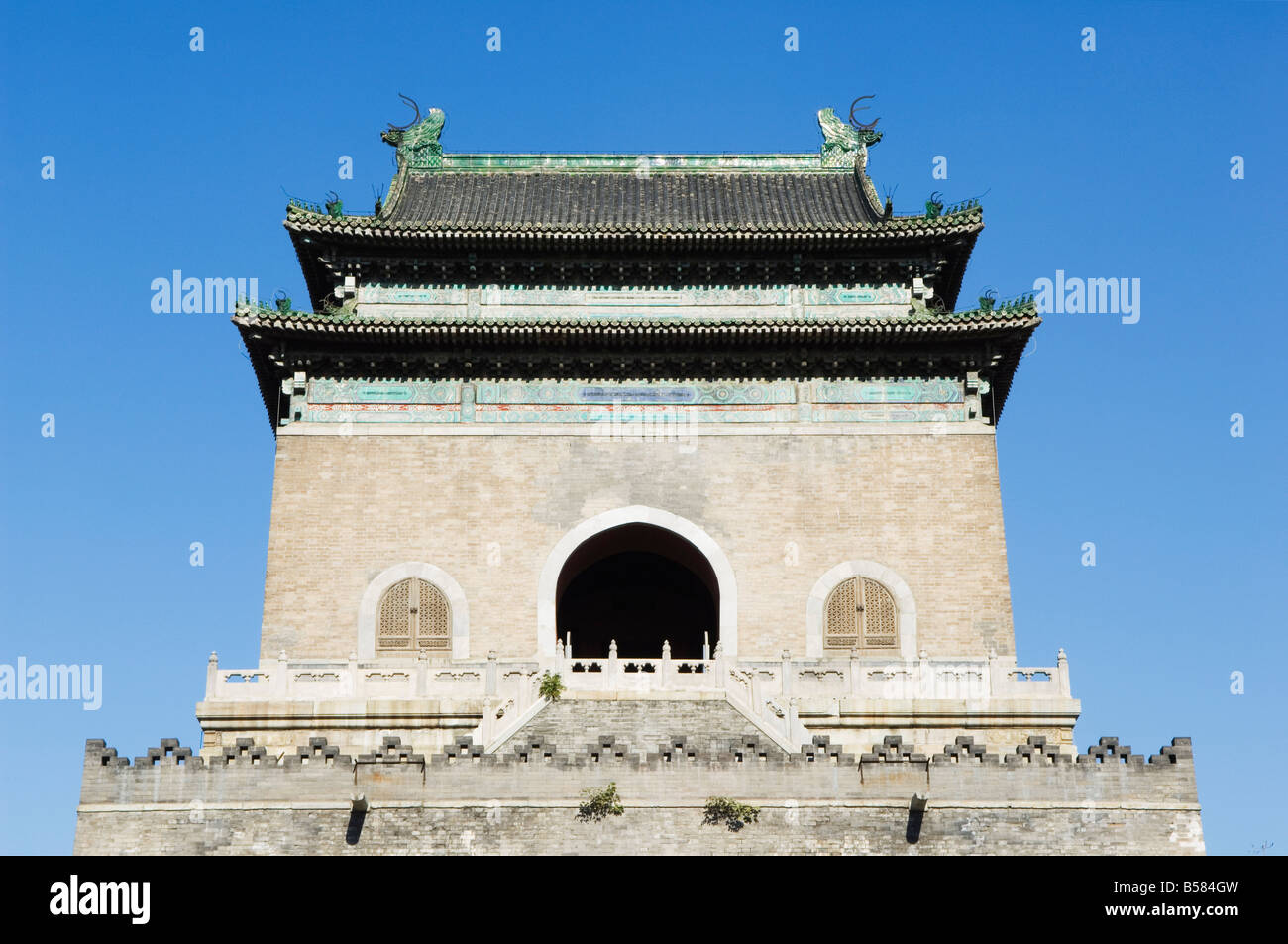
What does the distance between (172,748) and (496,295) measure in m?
11.7

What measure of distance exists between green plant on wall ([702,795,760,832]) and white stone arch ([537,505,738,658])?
6.09 metres

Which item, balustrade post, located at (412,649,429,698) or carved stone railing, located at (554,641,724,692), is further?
balustrade post, located at (412,649,429,698)

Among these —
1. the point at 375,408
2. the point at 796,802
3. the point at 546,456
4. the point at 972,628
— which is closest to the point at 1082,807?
the point at 796,802

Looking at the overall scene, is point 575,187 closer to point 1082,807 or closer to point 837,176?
point 837,176

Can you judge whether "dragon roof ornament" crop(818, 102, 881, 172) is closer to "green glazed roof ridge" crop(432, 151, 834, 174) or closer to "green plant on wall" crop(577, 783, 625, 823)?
"green glazed roof ridge" crop(432, 151, 834, 174)

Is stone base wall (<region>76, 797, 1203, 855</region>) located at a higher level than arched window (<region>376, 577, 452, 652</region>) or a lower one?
lower

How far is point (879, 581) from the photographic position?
98.9 ft

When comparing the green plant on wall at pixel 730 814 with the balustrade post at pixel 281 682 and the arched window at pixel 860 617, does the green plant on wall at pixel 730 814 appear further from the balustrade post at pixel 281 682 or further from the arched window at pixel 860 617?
the balustrade post at pixel 281 682

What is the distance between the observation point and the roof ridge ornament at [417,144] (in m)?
36.2

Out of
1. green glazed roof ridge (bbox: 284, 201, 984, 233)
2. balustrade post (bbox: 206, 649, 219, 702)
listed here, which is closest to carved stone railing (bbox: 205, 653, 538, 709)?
balustrade post (bbox: 206, 649, 219, 702)

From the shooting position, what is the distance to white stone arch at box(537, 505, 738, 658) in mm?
29781
